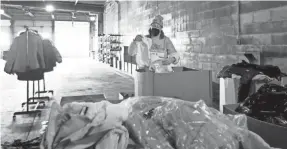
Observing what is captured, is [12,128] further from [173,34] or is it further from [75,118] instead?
[173,34]

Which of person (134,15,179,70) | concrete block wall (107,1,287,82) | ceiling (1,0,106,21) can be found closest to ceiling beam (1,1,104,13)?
ceiling (1,0,106,21)

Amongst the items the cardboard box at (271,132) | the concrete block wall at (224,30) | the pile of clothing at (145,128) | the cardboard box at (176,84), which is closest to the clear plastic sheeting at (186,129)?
the pile of clothing at (145,128)

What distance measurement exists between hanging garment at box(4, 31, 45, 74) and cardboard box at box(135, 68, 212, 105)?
1770 millimetres

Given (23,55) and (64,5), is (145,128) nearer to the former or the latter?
(23,55)

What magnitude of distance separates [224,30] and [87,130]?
3.21 metres

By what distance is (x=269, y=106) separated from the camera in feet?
5.05

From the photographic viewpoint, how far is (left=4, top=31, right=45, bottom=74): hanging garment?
141 inches

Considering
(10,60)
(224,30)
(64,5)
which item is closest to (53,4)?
(64,5)

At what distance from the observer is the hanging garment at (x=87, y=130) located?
0.85 m

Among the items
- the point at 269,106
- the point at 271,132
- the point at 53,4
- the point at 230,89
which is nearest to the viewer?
the point at 271,132

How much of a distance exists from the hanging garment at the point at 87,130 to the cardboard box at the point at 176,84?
5.81ft

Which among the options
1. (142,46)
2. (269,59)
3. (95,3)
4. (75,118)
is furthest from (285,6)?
(95,3)

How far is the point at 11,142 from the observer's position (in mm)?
2623

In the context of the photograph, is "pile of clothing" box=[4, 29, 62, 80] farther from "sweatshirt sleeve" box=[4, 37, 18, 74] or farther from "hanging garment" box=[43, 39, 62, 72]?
"hanging garment" box=[43, 39, 62, 72]
